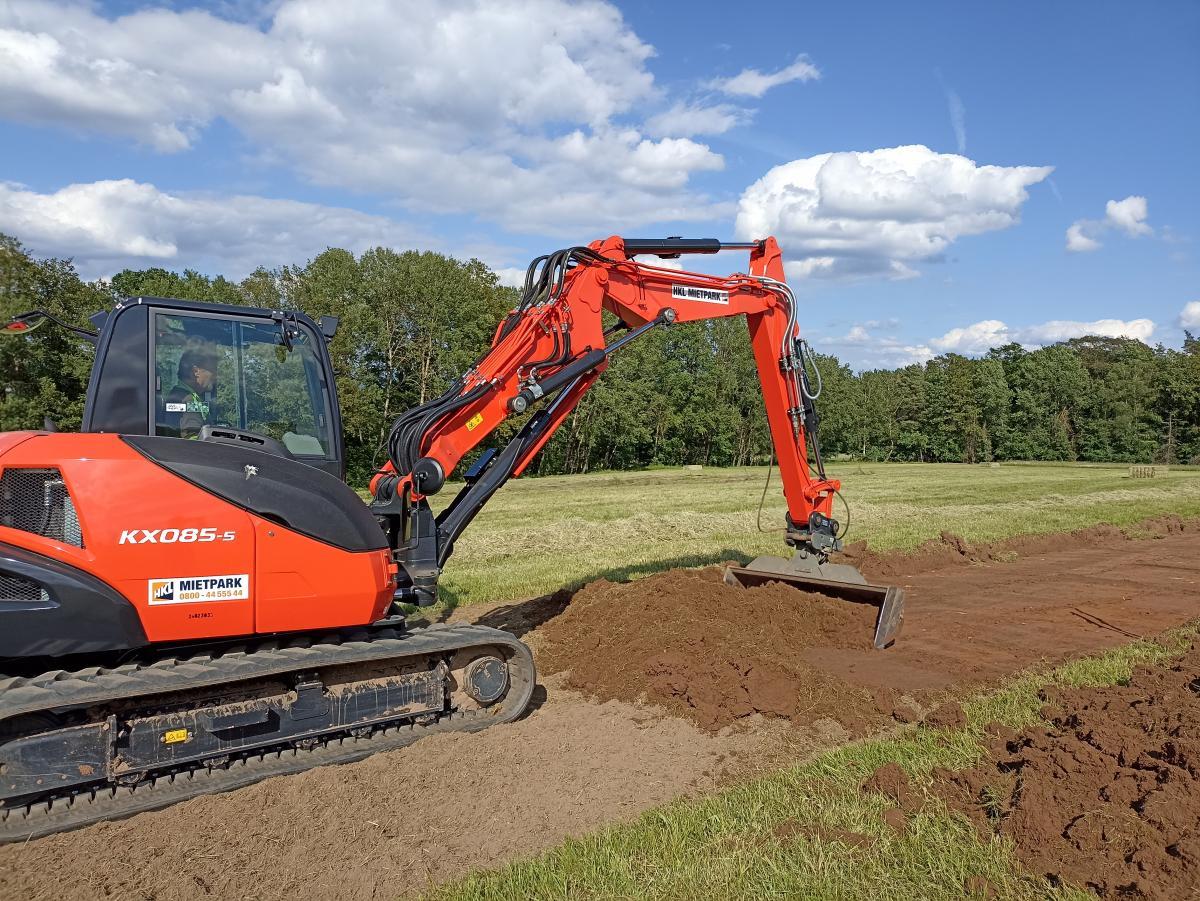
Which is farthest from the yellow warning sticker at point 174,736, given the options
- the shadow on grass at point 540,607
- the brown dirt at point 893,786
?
the brown dirt at point 893,786

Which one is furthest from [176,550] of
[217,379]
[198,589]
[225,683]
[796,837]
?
[796,837]

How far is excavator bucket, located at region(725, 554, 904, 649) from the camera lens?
8.49 meters

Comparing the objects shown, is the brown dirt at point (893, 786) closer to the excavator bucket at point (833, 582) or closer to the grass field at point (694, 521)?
the excavator bucket at point (833, 582)

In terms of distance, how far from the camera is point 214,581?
5.28 meters

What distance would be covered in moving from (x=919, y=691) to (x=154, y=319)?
253 inches

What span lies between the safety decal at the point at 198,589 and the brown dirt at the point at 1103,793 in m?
4.47

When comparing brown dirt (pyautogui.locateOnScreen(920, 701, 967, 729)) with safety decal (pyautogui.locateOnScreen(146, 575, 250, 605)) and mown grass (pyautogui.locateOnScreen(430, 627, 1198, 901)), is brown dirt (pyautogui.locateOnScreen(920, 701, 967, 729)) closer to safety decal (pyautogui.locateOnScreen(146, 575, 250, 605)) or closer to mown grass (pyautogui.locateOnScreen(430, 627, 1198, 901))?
mown grass (pyautogui.locateOnScreen(430, 627, 1198, 901))

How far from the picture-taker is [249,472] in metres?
5.43

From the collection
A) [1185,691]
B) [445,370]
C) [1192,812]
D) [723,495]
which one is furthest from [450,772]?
[445,370]

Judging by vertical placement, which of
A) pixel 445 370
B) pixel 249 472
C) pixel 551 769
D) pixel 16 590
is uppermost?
pixel 445 370

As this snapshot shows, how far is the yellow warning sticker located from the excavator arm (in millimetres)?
1974

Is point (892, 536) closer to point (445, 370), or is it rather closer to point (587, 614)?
point (587, 614)

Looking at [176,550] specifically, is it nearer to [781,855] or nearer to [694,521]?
[781,855]

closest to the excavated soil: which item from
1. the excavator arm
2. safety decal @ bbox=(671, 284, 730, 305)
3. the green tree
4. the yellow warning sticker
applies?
the yellow warning sticker
